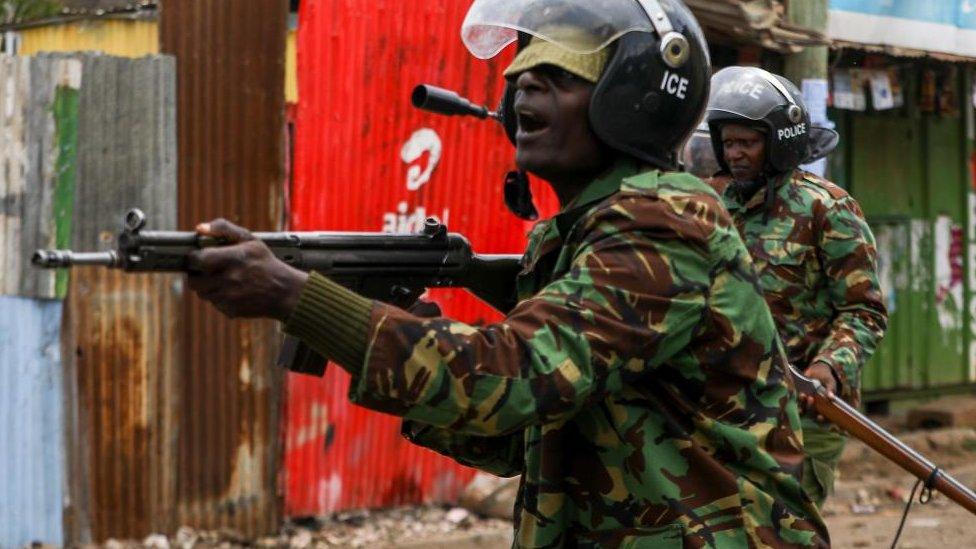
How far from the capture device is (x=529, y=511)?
2.68 meters

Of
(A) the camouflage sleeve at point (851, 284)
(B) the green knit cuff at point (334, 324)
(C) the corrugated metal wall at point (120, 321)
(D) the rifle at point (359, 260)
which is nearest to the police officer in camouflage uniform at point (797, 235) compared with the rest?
(A) the camouflage sleeve at point (851, 284)

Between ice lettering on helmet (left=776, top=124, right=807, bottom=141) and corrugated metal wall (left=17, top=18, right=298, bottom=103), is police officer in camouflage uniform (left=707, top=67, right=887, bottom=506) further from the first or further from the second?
corrugated metal wall (left=17, top=18, right=298, bottom=103)

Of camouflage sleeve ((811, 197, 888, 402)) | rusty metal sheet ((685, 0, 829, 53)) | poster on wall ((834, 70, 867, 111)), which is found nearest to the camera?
camouflage sleeve ((811, 197, 888, 402))

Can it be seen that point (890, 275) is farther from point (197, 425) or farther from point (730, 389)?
point (730, 389)

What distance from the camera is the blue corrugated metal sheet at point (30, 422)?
7.14 meters

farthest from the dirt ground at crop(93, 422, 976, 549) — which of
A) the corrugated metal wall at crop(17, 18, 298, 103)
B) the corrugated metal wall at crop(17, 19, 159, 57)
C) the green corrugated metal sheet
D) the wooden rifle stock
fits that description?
the wooden rifle stock

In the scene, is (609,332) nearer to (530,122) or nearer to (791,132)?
(530,122)

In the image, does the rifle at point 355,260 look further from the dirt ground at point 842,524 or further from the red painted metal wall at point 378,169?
the dirt ground at point 842,524

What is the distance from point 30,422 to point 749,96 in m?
3.80

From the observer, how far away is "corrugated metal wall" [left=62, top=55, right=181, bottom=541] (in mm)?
7211

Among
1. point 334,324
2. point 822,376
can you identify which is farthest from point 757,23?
point 334,324

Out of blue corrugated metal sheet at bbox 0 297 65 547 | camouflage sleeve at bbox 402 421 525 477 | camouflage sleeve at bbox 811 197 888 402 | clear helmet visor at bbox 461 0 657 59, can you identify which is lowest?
blue corrugated metal sheet at bbox 0 297 65 547

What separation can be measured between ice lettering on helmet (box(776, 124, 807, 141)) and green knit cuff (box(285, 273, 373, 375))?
11.4 ft

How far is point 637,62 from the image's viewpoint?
8.67ft
